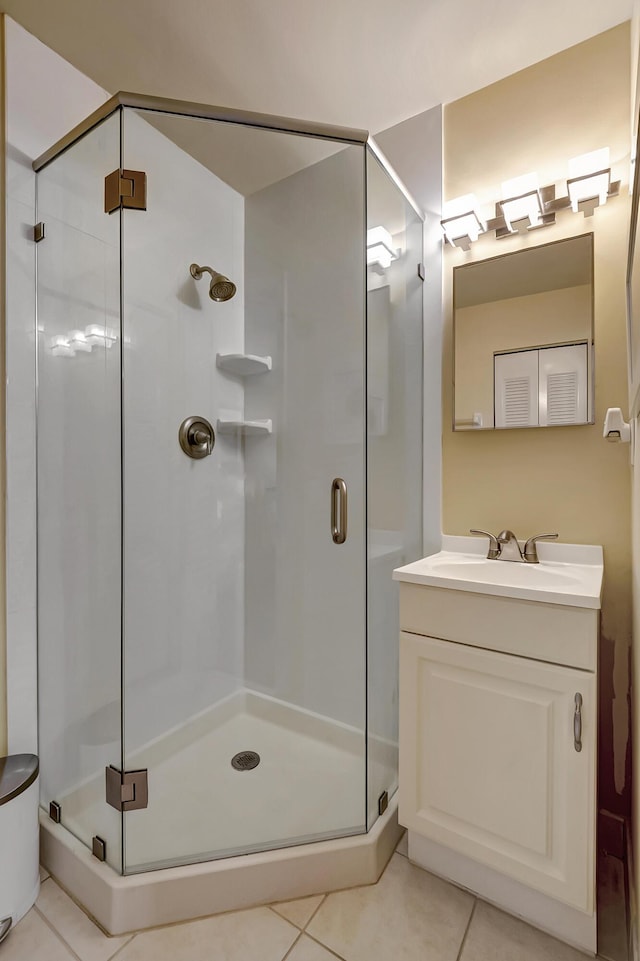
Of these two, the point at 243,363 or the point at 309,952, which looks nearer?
the point at 309,952

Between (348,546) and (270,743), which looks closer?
(348,546)

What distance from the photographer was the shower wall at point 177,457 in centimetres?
149

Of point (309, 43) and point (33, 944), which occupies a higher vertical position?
point (309, 43)

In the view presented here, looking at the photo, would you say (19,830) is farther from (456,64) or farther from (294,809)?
(456,64)

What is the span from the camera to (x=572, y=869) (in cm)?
114

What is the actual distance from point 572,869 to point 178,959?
3.18 ft

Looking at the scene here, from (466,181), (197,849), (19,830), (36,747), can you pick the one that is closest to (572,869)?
(197,849)

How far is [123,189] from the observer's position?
136cm

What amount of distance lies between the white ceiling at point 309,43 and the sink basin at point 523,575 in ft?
5.46

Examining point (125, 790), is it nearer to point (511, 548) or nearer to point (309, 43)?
point (511, 548)

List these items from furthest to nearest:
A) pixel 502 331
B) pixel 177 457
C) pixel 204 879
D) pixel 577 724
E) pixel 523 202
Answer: pixel 177 457 → pixel 502 331 → pixel 523 202 → pixel 204 879 → pixel 577 724

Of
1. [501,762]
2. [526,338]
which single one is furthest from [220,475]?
[501,762]

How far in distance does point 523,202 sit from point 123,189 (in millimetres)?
1265

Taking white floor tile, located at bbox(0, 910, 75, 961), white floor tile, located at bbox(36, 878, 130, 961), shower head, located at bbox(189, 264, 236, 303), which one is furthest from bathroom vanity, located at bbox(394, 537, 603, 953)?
shower head, located at bbox(189, 264, 236, 303)
